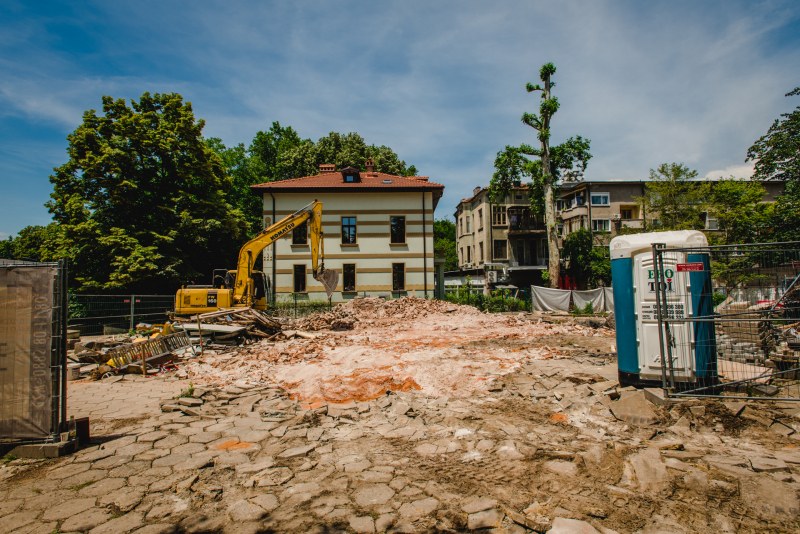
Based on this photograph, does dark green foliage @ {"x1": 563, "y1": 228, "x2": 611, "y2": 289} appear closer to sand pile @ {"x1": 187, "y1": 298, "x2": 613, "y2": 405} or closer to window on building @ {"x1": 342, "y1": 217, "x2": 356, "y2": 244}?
window on building @ {"x1": 342, "y1": 217, "x2": 356, "y2": 244}

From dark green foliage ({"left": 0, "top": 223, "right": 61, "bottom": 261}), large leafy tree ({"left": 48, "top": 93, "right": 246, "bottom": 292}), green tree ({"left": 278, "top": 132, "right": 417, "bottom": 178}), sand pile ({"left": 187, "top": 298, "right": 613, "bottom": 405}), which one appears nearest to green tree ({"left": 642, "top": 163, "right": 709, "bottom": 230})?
sand pile ({"left": 187, "top": 298, "right": 613, "bottom": 405})

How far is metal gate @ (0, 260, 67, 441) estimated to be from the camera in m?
4.20

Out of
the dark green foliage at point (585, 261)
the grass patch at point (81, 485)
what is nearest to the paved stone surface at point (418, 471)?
the grass patch at point (81, 485)

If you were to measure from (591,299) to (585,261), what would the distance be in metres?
12.0

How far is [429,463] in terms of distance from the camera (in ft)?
13.3

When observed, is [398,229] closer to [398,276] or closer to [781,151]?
[398,276]

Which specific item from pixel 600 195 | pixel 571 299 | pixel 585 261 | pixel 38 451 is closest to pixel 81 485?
pixel 38 451

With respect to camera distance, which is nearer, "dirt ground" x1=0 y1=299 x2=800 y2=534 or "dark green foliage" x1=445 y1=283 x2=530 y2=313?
"dirt ground" x1=0 y1=299 x2=800 y2=534

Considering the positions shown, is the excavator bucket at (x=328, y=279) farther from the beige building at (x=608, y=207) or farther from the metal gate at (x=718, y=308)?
the beige building at (x=608, y=207)

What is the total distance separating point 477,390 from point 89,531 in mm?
5232

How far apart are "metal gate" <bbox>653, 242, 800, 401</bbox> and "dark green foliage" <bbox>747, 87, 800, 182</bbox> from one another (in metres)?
25.1

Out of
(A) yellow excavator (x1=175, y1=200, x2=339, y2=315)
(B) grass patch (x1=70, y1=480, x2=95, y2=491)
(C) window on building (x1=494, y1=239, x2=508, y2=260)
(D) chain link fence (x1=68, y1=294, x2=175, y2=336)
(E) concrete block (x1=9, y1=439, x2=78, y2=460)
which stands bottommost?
(B) grass patch (x1=70, y1=480, x2=95, y2=491)

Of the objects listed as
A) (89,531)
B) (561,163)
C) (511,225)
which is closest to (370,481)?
(89,531)

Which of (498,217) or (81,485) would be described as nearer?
(81,485)
